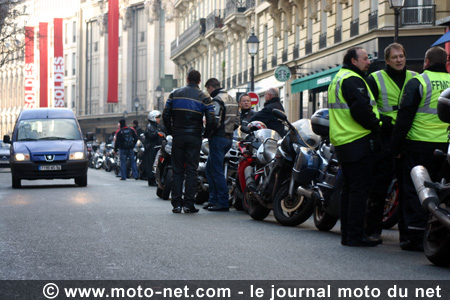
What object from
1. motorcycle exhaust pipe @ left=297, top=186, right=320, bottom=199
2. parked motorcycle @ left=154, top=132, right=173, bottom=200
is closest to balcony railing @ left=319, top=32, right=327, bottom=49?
parked motorcycle @ left=154, top=132, right=173, bottom=200

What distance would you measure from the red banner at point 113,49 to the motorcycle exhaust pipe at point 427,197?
7780 cm

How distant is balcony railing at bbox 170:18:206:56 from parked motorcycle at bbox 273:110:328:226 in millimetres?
47646

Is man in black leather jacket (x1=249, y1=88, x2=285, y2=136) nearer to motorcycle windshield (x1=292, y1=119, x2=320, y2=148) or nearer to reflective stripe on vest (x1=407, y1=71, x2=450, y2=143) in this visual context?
motorcycle windshield (x1=292, y1=119, x2=320, y2=148)

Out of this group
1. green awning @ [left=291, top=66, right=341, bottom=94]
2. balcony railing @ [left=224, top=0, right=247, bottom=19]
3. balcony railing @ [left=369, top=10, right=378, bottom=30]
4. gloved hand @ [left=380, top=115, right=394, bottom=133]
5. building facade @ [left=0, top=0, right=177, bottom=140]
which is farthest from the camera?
building facade @ [left=0, top=0, right=177, bottom=140]

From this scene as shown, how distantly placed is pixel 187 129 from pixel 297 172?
10.3ft

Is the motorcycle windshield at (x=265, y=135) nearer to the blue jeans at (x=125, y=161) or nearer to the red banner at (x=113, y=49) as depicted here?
the blue jeans at (x=125, y=161)

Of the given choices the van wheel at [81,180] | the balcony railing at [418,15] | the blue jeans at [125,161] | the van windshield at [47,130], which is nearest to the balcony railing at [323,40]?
the balcony railing at [418,15]

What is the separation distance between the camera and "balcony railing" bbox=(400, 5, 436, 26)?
98.7 ft

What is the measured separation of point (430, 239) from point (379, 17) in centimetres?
2291

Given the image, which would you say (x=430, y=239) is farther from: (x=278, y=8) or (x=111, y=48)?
(x=111, y=48)

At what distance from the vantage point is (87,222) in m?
11.8

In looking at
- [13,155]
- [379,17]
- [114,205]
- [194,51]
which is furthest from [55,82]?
[114,205]

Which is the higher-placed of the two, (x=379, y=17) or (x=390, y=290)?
(x=379, y=17)

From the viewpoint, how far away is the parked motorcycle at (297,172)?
10.7 m
